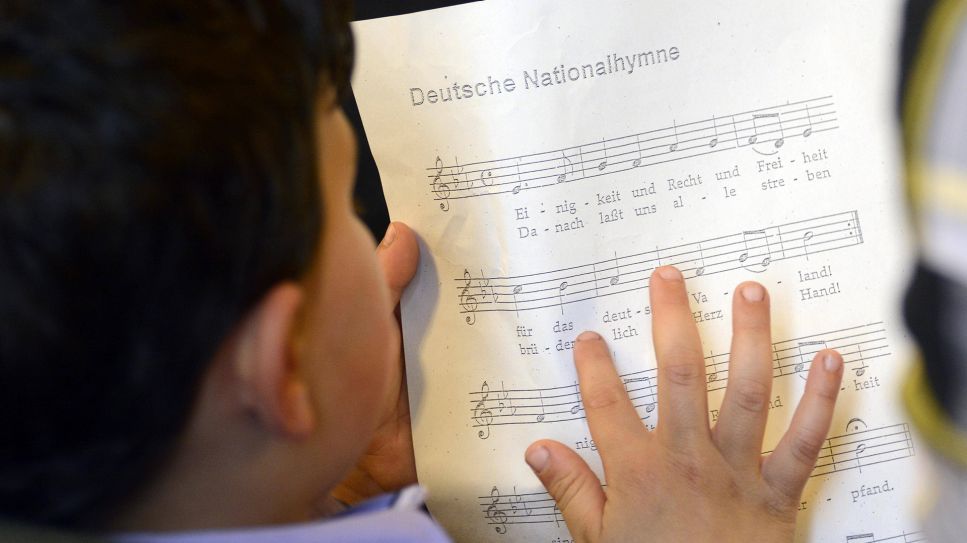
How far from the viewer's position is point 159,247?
32 cm

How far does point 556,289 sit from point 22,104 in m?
0.40

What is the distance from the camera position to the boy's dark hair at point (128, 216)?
0.31 metres

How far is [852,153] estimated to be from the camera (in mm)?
573

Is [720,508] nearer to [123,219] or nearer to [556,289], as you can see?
[556,289]

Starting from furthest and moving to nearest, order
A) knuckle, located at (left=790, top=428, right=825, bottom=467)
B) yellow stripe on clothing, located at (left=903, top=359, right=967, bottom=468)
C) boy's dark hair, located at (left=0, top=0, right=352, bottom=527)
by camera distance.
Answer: knuckle, located at (left=790, top=428, right=825, bottom=467), yellow stripe on clothing, located at (left=903, top=359, right=967, bottom=468), boy's dark hair, located at (left=0, top=0, right=352, bottom=527)

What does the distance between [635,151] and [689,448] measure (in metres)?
0.24

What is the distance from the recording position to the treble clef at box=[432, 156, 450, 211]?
0.62m

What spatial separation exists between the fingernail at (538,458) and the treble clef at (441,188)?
0.21 meters

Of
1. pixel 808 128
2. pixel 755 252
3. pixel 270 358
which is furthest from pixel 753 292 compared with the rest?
pixel 270 358

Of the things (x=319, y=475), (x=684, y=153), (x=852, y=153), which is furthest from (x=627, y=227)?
(x=319, y=475)

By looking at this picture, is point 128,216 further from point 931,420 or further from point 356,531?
point 931,420

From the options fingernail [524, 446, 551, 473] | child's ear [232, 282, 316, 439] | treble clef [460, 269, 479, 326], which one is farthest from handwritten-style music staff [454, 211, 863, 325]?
child's ear [232, 282, 316, 439]

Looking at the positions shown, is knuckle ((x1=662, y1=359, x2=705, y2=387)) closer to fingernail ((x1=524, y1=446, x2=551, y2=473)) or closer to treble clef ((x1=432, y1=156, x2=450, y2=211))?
fingernail ((x1=524, y1=446, x2=551, y2=473))

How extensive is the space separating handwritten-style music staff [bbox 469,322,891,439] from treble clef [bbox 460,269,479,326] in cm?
5
